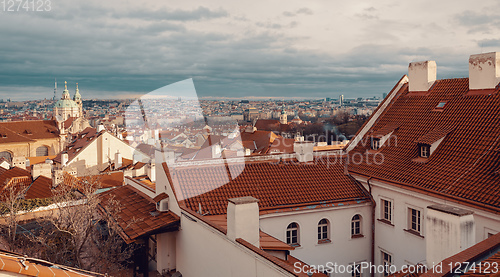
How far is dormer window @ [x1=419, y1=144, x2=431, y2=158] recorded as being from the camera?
1602 centimetres

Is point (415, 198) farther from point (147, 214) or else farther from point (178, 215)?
point (147, 214)

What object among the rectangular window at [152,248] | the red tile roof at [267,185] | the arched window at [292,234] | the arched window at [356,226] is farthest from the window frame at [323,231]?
the rectangular window at [152,248]

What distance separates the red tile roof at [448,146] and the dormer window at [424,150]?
0.83 ft

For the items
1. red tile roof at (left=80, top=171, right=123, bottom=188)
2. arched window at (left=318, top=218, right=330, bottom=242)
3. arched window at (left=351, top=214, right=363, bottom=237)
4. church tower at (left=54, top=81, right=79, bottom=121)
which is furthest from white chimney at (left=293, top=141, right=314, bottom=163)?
church tower at (left=54, top=81, right=79, bottom=121)

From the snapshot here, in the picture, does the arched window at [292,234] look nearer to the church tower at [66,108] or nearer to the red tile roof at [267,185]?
the red tile roof at [267,185]

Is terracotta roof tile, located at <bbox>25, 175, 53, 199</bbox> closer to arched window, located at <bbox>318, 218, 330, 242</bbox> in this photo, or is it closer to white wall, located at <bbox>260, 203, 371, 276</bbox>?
white wall, located at <bbox>260, 203, 371, 276</bbox>

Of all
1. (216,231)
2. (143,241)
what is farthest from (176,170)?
(216,231)

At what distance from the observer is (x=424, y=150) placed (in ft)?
53.3

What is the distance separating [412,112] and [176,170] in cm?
1201

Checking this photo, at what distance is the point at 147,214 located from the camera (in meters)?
15.3

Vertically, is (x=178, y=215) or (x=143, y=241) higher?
(x=178, y=215)

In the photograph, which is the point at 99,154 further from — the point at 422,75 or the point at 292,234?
the point at 422,75

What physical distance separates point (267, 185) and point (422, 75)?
10.3 meters

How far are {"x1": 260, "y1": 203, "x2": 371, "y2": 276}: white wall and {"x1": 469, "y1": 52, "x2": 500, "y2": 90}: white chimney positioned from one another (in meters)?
7.26
